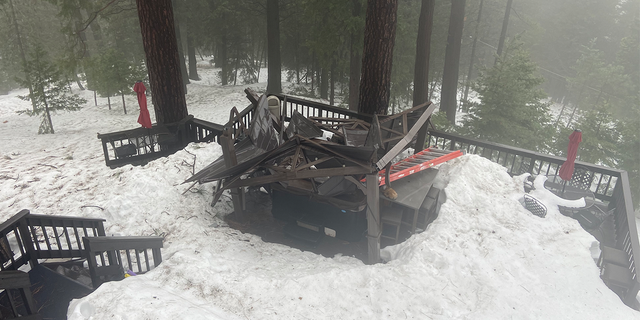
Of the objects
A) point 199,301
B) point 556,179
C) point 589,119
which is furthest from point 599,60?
point 199,301

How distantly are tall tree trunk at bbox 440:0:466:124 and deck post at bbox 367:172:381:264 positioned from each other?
14257 mm

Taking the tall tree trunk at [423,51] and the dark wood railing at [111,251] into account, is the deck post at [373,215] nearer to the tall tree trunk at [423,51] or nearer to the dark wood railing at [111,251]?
the dark wood railing at [111,251]

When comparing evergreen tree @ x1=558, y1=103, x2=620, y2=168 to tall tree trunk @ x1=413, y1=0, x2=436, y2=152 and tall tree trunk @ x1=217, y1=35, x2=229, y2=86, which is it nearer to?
tall tree trunk @ x1=413, y1=0, x2=436, y2=152

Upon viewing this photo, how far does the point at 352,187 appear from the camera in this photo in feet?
17.7

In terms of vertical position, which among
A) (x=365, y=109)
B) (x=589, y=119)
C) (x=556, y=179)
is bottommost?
(x=589, y=119)

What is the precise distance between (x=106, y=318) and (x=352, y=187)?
3.58 meters

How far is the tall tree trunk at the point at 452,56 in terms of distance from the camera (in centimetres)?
1698

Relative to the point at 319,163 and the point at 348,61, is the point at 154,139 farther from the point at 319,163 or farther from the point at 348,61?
the point at 348,61

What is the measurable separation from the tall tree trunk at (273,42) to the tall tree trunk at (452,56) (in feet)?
29.2

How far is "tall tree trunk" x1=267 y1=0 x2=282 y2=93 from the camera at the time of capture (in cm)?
1636

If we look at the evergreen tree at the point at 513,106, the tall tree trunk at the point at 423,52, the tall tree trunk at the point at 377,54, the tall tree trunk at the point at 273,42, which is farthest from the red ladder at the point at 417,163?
the tall tree trunk at the point at 273,42

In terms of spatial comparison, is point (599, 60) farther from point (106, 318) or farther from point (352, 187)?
point (106, 318)

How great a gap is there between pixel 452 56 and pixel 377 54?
12087 millimetres

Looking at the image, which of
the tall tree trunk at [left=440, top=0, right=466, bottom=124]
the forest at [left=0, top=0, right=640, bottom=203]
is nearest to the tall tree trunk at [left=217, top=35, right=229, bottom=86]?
the forest at [left=0, top=0, right=640, bottom=203]
